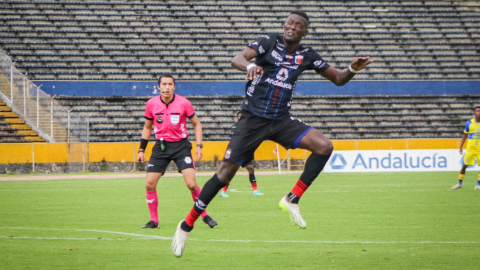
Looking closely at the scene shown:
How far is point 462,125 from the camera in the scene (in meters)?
35.2

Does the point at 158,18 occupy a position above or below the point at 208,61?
above

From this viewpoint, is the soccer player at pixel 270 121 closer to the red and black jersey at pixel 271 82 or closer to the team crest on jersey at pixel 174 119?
the red and black jersey at pixel 271 82

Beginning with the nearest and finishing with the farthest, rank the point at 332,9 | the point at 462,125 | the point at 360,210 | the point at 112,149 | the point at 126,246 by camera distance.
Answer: the point at 126,246 < the point at 360,210 < the point at 112,149 < the point at 462,125 < the point at 332,9

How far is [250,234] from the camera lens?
8812 millimetres

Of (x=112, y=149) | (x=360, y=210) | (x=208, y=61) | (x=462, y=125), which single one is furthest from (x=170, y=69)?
(x=360, y=210)

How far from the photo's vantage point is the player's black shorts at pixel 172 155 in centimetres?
961

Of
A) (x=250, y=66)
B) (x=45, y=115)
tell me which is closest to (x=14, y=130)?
(x=45, y=115)

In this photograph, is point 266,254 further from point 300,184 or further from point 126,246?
point 126,246

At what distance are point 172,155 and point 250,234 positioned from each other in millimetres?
1783

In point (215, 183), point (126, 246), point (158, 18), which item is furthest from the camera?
point (158, 18)

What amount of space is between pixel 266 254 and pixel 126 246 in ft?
5.80

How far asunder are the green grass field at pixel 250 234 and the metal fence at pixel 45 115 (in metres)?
13.9

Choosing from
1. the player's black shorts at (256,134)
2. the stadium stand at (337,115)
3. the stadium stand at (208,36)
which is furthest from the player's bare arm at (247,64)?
the stadium stand at (208,36)

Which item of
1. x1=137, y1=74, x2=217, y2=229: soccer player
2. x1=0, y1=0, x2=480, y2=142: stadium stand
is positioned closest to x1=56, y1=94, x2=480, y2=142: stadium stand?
→ x1=0, y1=0, x2=480, y2=142: stadium stand
